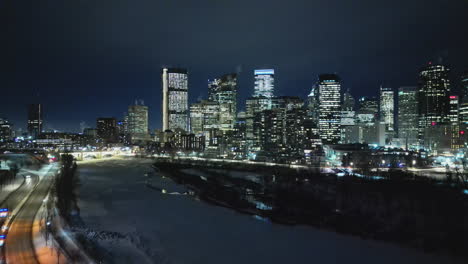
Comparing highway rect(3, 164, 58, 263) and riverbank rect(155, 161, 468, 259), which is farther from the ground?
highway rect(3, 164, 58, 263)

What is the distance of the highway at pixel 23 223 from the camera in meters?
15.3

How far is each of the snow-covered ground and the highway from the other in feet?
11.9

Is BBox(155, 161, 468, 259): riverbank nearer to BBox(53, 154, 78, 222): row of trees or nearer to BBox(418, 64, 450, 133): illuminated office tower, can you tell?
BBox(53, 154, 78, 222): row of trees

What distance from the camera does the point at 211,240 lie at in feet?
73.3

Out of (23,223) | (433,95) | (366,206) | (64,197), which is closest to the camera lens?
(23,223)

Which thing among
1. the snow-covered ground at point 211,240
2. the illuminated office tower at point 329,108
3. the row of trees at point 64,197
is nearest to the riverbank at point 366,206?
the snow-covered ground at point 211,240

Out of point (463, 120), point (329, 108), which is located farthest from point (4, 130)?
point (463, 120)

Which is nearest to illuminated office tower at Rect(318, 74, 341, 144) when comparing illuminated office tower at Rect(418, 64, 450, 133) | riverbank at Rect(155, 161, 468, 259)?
illuminated office tower at Rect(418, 64, 450, 133)

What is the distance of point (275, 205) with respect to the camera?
34.4m

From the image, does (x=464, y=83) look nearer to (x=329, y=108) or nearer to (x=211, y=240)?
(x=329, y=108)

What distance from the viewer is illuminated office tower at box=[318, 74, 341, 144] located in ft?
542

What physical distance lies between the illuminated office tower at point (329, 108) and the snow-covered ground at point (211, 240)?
455ft

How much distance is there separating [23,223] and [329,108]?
164 m

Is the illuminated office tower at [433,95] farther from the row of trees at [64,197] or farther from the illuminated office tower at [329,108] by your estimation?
the row of trees at [64,197]
